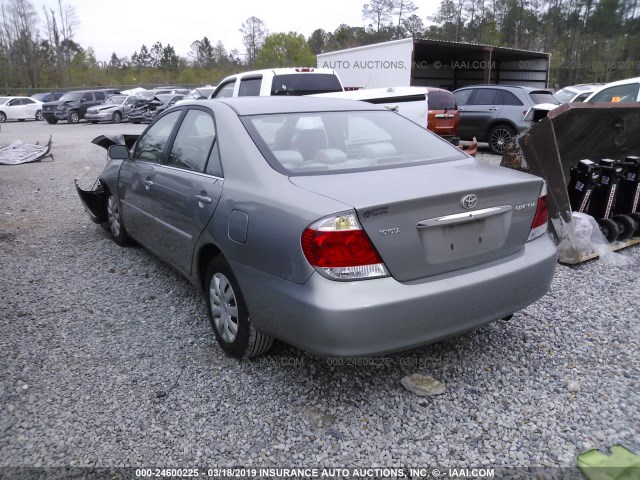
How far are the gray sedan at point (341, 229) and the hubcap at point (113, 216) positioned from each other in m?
1.78

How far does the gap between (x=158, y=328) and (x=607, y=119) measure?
5202mm

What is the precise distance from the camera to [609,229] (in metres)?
5.27

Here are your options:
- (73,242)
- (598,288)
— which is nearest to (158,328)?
(73,242)

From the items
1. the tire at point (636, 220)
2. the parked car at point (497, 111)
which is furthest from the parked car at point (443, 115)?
the tire at point (636, 220)

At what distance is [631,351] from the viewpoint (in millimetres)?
3295

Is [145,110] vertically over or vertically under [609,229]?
over

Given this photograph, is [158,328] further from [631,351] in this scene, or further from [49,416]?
[631,351]

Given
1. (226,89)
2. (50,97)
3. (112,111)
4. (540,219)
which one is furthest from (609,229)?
(50,97)

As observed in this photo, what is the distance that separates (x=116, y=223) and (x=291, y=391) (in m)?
3.37

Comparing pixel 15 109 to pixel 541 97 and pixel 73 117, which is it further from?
pixel 541 97

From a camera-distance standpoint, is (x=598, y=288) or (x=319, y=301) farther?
(x=598, y=288)

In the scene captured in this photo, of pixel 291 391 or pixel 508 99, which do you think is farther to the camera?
pixel 508 99

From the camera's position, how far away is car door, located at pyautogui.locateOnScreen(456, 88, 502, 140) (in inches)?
482

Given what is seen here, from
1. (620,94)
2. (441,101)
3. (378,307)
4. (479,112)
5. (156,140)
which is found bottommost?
(378,307)
